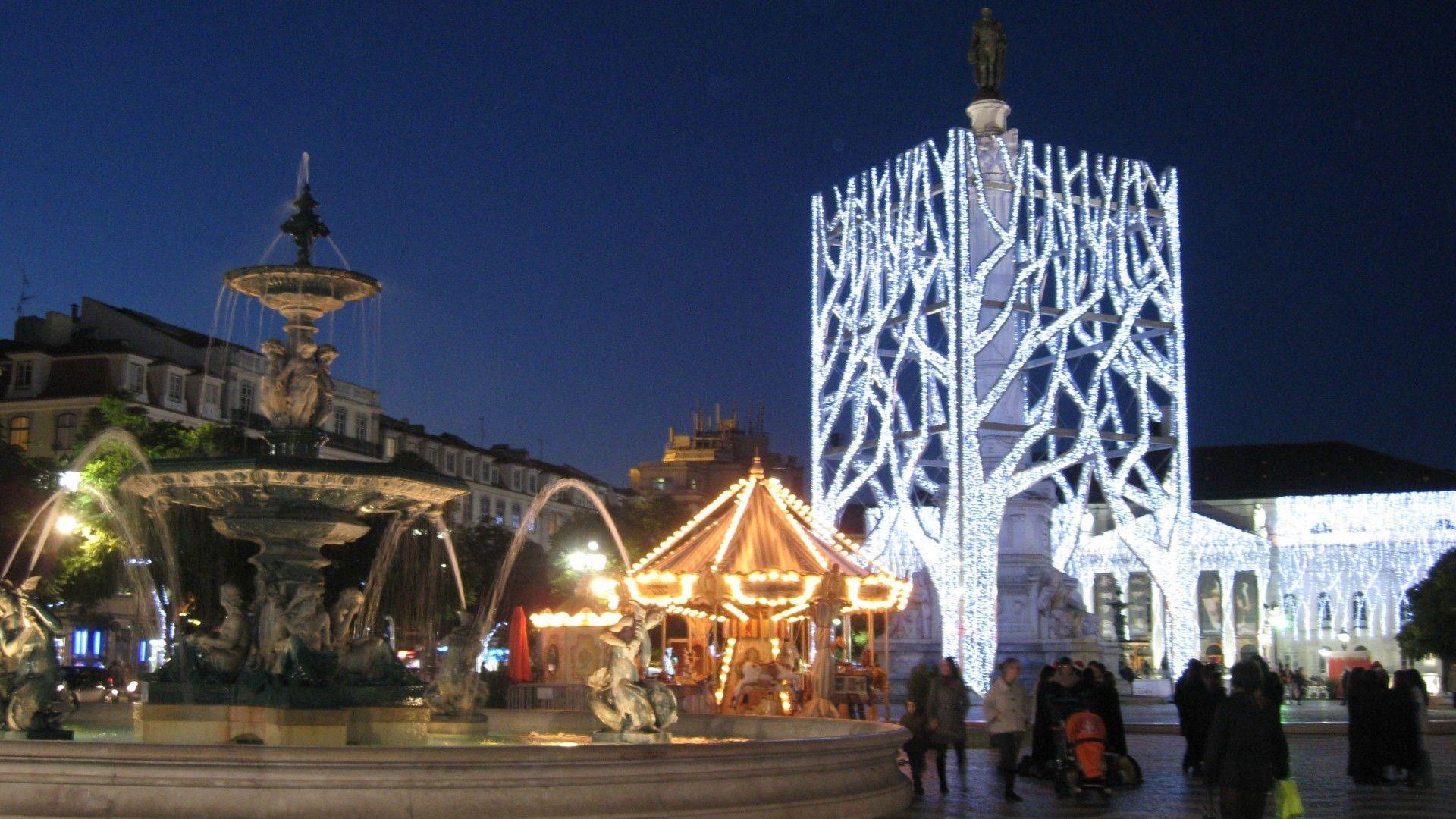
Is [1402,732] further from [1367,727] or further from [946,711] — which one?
[946,711]

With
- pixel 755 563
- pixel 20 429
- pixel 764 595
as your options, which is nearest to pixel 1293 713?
pixel 755 563

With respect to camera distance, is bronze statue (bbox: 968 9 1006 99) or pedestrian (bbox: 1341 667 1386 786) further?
bronze statue (bbox: 968 9 1006 99)

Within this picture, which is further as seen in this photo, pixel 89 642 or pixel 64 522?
pixel 89 642

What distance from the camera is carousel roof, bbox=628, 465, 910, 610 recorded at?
78.9 feet

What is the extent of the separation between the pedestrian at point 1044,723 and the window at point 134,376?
128 ft

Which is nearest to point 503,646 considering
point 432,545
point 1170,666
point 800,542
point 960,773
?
point 432,545

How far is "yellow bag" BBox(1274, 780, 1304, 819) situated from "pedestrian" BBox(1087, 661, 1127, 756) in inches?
154

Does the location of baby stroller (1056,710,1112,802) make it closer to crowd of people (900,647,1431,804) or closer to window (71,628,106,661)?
crowd of people (900,647,1431,804)

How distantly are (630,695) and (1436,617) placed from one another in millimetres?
33608

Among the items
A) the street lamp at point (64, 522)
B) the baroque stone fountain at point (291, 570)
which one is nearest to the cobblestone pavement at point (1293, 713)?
the street lamp at point (64, 522)

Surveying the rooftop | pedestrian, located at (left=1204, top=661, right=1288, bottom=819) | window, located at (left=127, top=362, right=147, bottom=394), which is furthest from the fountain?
the rooftop

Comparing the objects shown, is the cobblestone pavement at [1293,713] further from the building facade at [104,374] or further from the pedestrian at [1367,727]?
the building facade at [104,374]

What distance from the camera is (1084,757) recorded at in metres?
13.9

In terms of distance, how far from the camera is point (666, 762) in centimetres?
1002
